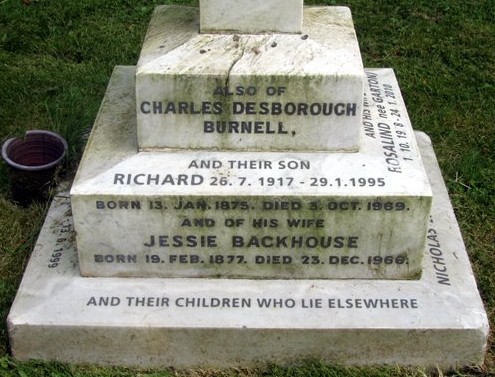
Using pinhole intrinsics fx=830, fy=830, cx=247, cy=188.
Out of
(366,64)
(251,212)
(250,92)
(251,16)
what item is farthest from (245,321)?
(366,64)

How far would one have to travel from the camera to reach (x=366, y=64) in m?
6.36

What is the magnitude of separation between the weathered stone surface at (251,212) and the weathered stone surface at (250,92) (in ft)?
0.27

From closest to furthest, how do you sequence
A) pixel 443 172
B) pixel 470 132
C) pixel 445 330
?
pixel 445 330 < pixel 443 172 < pixel 470 132

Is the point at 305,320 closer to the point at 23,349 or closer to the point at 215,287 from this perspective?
the point at 215,287

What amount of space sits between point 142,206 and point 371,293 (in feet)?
3.56

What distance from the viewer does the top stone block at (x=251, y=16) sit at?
11.8 ft

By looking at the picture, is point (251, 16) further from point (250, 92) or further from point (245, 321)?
point (245, 321)

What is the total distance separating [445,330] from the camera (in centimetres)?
352

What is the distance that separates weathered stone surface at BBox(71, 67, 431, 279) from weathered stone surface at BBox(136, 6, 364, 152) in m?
0.08

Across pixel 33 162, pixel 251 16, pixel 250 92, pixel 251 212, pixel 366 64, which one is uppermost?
pixel 251 16

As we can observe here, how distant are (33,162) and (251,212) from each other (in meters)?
1.75

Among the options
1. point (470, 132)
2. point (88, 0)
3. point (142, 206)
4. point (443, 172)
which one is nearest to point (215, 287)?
point (142, 206)

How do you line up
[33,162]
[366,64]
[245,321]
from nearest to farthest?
1. [245,321]
2. [33,162]
3. [366,64]

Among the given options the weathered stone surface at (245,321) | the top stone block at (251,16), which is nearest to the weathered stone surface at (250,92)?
the top stone block at (251,16)
